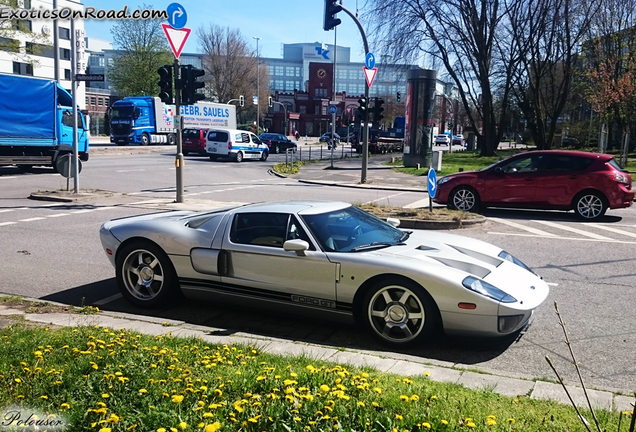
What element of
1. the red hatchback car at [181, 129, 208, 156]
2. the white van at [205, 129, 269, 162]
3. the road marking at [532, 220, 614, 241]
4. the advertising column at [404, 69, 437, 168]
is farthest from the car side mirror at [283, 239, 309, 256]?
the red hatchback car at [181, 129, 208, 156]

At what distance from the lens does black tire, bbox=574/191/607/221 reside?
45.0 feet

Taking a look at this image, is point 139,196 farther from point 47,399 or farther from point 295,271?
point 47,399

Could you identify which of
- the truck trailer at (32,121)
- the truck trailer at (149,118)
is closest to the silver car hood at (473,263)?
the truck trailer at (32,121)

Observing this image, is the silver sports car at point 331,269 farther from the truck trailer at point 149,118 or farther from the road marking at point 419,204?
the truck trailer at point 149,118

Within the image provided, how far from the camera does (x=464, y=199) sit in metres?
14.8

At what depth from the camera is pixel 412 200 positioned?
60.5ft

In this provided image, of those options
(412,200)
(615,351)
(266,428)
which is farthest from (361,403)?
(412,200)

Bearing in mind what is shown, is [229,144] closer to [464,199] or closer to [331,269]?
[464,199]

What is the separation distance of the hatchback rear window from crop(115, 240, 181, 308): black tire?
3021cm

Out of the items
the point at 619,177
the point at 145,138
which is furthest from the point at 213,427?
the point at 145,138

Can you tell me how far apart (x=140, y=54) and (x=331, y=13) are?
57420mm

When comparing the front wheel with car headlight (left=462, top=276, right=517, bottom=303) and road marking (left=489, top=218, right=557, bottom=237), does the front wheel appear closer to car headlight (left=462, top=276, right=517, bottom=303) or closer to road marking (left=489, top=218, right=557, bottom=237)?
car headlight (left=462, top=276, right=517, bottom=303)

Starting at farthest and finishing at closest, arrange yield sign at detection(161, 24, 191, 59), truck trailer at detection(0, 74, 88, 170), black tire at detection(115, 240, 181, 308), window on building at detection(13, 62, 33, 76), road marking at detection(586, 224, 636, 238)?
window on building at detection(13, 62, 33, 76) < truck trailer at detection(0, 74, 88, 170) < yield sign at detection(161, 24, 191, 59) < road marking at detection(586, 224, 636, 238) < black tire at detection(115, 240, 181, 308)

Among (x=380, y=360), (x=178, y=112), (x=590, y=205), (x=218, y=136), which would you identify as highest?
(x=178, y=112)
